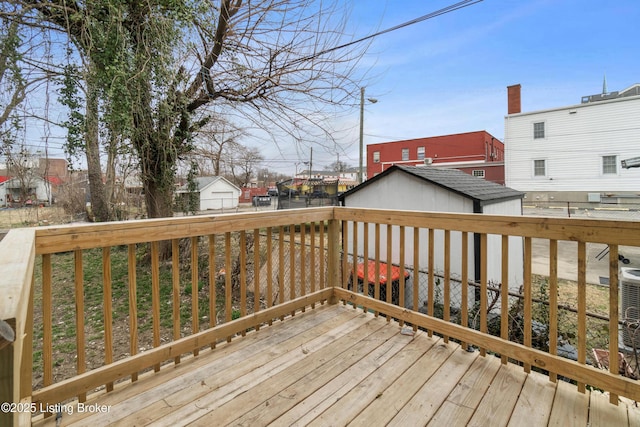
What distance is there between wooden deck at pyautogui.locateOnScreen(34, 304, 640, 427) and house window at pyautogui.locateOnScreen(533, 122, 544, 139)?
18.7m

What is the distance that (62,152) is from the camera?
3.37m

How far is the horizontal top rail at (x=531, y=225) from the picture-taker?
1.39 metres

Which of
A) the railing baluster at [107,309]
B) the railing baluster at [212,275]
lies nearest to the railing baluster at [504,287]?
the railing baluster at [212,275]

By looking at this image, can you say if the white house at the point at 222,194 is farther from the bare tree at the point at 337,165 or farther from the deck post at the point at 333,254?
the deck post at the point at 333,254

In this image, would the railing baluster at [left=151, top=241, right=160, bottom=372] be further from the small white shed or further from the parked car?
the parked car

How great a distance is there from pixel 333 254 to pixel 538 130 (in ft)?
60.9

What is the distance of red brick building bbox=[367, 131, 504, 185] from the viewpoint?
68.6ft

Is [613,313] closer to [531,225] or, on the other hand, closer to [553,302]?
[553,302]

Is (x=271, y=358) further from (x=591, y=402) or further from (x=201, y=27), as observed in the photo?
(x=201, y=27)

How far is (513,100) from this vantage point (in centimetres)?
1731

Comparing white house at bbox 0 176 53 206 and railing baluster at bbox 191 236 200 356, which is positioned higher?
white house at bbox 0 176 53 206

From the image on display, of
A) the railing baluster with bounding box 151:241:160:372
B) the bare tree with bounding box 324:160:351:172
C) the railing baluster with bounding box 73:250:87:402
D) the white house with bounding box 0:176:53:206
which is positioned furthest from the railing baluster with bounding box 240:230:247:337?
the bare tree with bounding box 324:160:351:172

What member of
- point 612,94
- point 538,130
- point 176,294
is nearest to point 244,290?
point 176,294

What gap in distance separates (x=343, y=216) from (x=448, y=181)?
3340 mm
